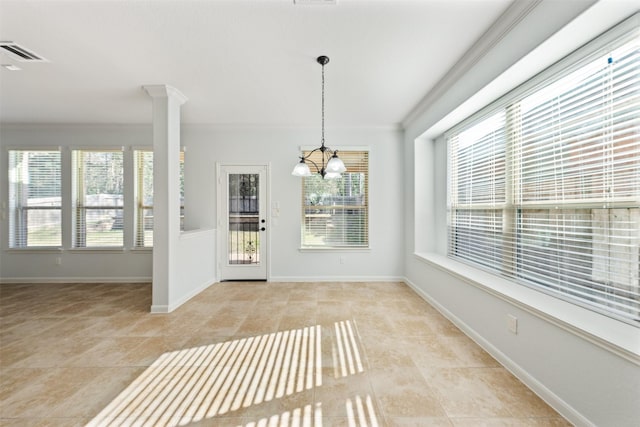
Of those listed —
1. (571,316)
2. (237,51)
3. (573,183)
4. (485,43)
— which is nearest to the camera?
(571,316)

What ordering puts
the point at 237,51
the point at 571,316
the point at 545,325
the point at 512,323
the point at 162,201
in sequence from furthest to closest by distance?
1. the point at 162,201
2. the point at 237,51
3. the point at 512,323
4. the point at 545,325
5. the point at 571,316

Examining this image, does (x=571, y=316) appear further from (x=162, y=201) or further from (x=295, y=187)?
(x=162, y=201)

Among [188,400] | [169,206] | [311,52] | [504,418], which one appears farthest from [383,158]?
[188,400]

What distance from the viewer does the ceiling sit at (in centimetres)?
207

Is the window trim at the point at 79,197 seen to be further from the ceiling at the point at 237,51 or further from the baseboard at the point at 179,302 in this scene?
the baseboard at the point at 179,302

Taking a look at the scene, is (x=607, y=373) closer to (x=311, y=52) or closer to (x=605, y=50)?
(x=605, y=50)

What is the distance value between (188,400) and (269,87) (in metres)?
3.17

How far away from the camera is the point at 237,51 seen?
2607mm

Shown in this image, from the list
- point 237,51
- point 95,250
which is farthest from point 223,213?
point 237,51

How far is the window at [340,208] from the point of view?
491 centimetres

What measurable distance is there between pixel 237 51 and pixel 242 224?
2951mm

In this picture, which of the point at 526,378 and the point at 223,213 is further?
the point at 223,213

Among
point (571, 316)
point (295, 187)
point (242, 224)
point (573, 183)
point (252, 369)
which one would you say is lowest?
point (252, 369)

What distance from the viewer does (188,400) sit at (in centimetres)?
185
